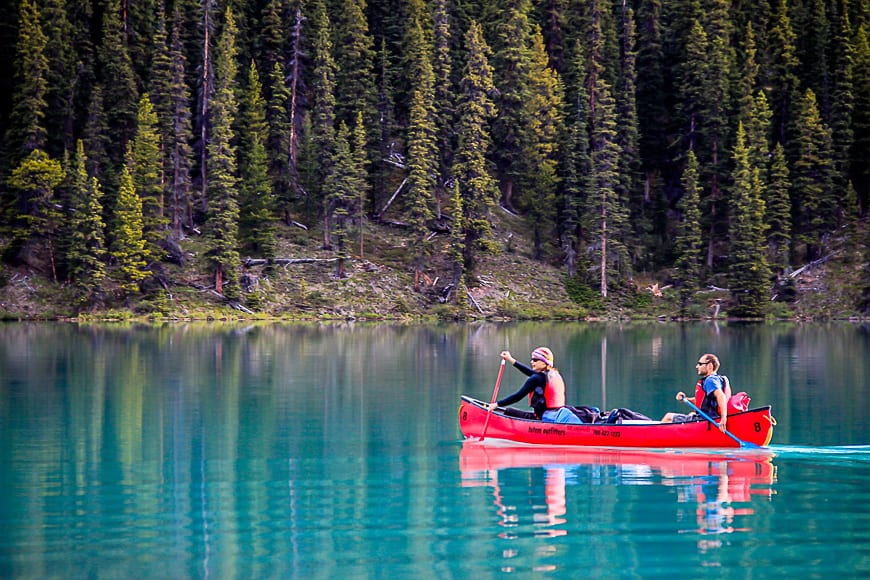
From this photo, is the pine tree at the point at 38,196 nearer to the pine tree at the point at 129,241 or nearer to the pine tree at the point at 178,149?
the pine tree at the point at 129,241

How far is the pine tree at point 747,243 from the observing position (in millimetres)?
69625

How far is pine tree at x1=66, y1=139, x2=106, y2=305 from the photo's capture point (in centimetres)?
6375

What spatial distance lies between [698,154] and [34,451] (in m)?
69.4

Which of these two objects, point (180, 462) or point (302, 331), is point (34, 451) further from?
point (302, 331)

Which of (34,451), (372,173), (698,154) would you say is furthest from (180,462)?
(698,154)

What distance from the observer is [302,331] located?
57.3 metres

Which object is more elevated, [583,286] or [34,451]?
[583,286]

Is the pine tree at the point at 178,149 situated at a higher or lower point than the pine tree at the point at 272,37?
lower

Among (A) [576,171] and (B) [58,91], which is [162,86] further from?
(A) [576,171]

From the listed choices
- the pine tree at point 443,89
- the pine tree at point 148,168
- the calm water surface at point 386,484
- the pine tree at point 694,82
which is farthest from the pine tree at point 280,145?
the calm water surface at point 386,484

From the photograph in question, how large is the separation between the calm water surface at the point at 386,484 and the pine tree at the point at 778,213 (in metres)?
41.1

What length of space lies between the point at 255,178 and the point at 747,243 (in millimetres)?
33502

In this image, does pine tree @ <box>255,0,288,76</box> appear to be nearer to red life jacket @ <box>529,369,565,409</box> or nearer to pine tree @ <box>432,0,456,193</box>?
pine tree @ <box>432,0,456,193</box>

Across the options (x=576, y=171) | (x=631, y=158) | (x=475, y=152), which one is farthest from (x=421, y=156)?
(x=631, y=158)
